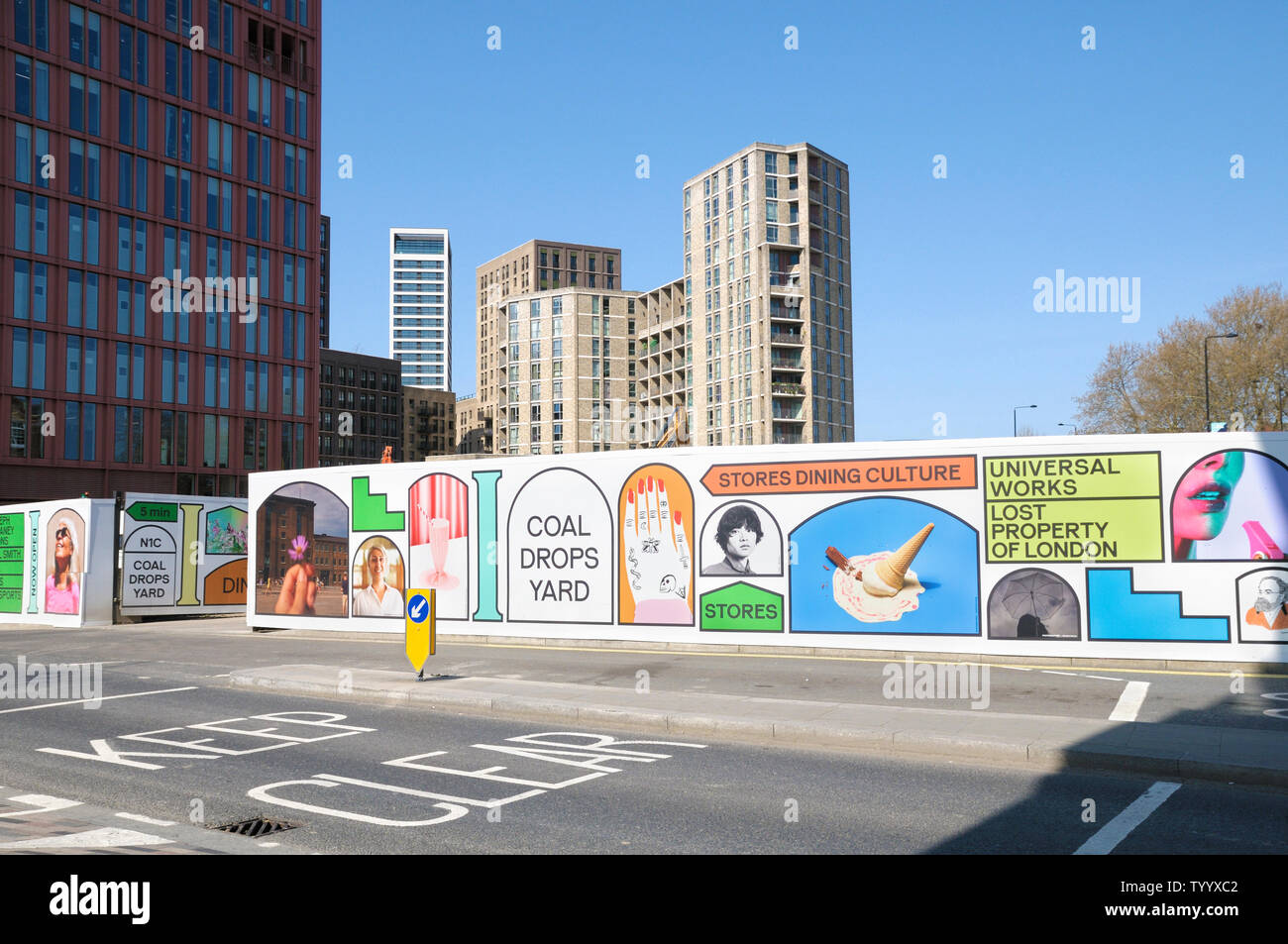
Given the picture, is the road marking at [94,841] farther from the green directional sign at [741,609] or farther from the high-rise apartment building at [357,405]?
the high-rise apartment building at [357,405]

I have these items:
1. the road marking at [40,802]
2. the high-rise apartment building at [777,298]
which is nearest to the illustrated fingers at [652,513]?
the road marking at [40,802]

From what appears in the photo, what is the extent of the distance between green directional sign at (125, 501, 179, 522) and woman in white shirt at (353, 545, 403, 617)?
395 inches

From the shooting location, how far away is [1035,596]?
1656 centimetres

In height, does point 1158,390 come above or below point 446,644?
above

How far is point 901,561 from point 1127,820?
10.2 meters

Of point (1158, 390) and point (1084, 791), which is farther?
point (1158, 390)

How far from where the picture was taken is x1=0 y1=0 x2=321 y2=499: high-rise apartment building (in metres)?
62.4

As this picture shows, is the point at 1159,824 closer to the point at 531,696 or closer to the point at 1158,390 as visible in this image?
the point at 531,696

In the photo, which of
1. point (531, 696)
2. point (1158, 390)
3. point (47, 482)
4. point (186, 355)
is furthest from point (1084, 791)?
point (186, 355)

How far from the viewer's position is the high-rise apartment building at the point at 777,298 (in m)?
105
